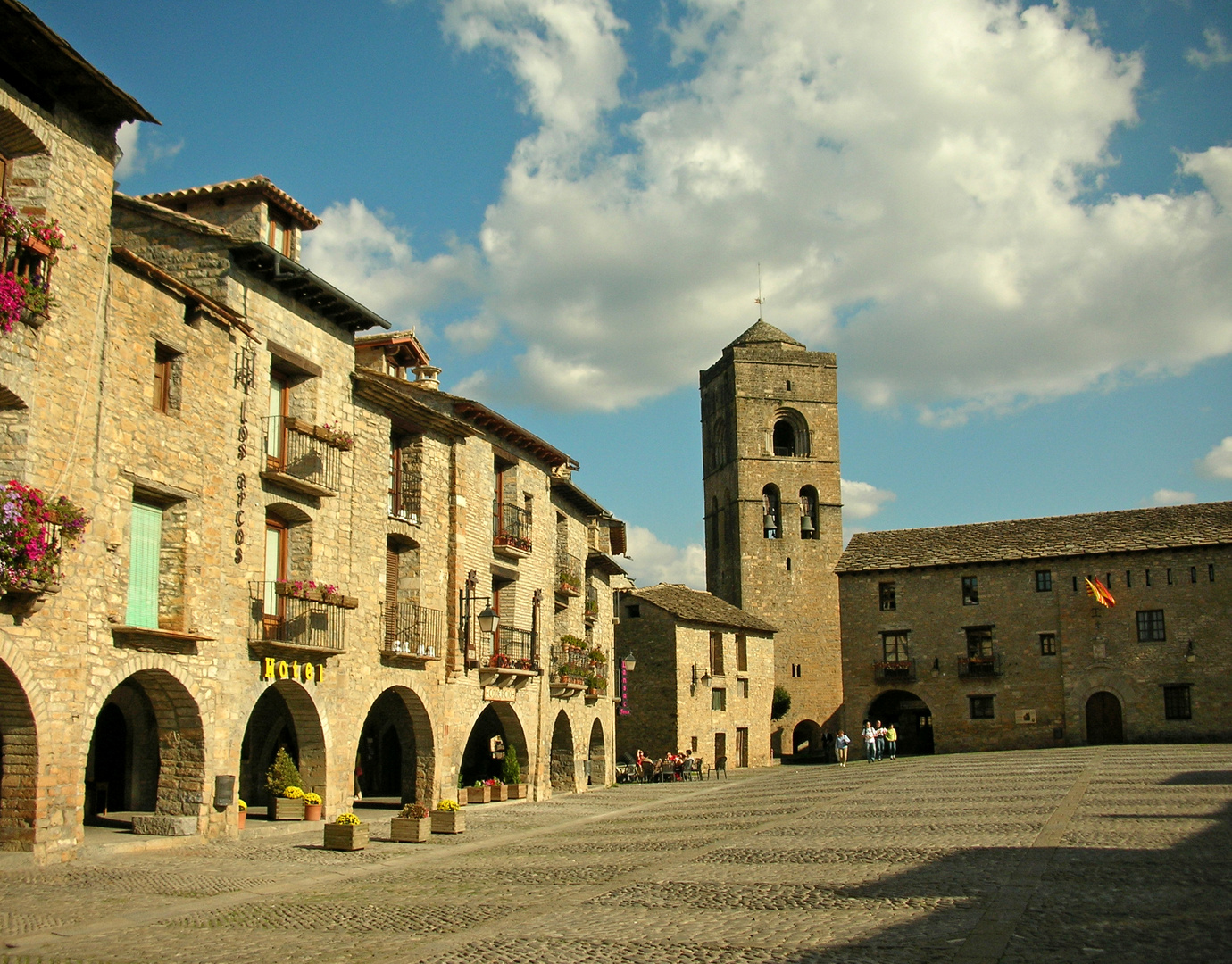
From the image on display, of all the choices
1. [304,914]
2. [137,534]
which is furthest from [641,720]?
[304,914]

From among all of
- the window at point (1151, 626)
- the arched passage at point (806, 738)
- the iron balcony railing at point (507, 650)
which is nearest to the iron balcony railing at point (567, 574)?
the iron balcony railing at point (507, 650)

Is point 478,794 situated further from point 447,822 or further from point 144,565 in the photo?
point 144,565

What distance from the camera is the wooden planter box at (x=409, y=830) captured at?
19.0 meters

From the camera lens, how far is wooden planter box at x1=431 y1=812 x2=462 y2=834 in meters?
20.5

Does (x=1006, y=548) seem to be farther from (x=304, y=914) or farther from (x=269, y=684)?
(x=304, y=914)

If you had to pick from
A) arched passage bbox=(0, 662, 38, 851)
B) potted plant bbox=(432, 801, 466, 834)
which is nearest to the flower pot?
potted plant bbox=(432, 801, 466, 834)

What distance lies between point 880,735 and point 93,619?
36460 millimetres

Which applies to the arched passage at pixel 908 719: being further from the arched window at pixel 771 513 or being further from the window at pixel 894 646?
the arched window at pixel 771 513

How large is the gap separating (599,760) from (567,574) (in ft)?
23.4

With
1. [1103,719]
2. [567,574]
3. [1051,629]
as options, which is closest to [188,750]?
[567,574]

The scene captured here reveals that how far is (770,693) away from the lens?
53219 mm

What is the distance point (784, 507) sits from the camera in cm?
6097

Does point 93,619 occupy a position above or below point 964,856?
above

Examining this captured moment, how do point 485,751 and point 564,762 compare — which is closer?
point 485,751
